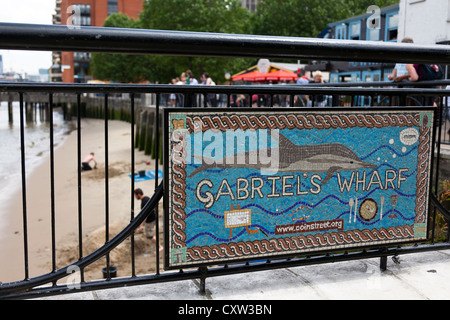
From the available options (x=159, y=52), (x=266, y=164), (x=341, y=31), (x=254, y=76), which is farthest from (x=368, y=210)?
(x=341, y=31)

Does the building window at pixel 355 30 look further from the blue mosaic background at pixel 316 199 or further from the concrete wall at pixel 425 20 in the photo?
the blue mosaic background at pixel 316 199

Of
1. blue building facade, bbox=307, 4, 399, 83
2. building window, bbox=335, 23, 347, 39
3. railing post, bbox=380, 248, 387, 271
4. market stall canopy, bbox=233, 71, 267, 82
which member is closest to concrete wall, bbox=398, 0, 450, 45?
blue building facade, bbox=307, 4, 399, 83

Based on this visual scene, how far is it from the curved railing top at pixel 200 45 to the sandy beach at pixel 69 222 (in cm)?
904

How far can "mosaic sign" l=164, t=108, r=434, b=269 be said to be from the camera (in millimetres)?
2613

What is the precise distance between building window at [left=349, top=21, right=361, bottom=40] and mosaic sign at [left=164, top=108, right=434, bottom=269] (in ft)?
112

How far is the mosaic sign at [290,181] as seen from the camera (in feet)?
8.57

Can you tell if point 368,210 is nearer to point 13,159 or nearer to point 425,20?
point 425,20

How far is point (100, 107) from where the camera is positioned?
261ft

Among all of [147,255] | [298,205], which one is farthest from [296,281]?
[147,255]

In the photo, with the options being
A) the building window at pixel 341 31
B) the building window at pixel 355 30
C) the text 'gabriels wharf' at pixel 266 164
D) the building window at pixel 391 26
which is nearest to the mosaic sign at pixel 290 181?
the text 'gabriels wharf' at pixel 266 164

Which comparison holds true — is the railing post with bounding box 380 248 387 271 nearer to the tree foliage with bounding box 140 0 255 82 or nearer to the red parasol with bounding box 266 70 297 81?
the red parasol with bounding box 266 70 297 81

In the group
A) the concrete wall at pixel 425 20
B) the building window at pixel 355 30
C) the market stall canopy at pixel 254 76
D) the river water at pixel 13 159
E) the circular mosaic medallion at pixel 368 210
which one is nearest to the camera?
the circular mosaic medallion at pixel 368 210

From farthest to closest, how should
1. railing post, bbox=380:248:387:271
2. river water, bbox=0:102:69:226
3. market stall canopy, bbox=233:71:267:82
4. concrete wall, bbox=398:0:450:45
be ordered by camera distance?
market stall canopy, bbox=233:71:267:82, river water, bbox=0:102:69:226, concrete wall, bbox=398:0:450:45, railing post, bbox=380:248:387:271

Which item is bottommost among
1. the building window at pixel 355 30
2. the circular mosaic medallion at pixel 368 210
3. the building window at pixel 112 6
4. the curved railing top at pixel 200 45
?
the circular mosaic medallion at pixel 368 210
